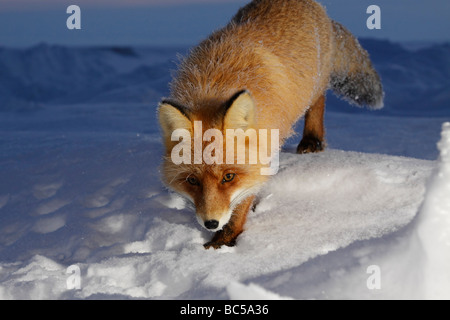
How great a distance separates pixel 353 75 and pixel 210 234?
244cm

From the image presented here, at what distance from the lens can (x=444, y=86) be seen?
39.3 feet

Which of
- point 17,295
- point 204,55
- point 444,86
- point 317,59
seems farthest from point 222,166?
point 444,86

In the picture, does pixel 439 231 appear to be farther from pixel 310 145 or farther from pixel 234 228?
pixel 310 145

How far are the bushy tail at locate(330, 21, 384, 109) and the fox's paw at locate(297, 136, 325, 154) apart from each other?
0.55 meters

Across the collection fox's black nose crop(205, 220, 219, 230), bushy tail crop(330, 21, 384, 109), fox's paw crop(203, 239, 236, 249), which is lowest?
fox's paw crop(203, 239, 236, 249)

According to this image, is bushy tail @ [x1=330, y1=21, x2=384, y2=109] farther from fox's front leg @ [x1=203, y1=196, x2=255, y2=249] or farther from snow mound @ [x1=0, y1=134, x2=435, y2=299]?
fox's front leg @ [x1=203, y1=196, x2=255, y2=249]

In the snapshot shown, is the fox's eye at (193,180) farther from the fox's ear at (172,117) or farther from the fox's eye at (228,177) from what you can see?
the fox's ear at (172,117)

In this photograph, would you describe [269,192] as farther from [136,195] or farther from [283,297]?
[283,297]

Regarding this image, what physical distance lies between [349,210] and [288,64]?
43.5 inches

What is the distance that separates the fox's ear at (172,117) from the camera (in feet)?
7.72

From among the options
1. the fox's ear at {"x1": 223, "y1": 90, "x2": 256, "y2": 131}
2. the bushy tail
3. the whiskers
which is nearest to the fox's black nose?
the whiskers

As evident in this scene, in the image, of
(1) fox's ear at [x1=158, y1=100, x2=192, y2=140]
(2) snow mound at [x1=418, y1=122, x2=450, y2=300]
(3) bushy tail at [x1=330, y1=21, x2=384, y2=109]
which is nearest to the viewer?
(2) snow mound at [x1=418, y1=122, x2=450, y2=300]

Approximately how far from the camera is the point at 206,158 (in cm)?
236

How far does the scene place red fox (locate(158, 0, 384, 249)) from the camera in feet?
7.81
